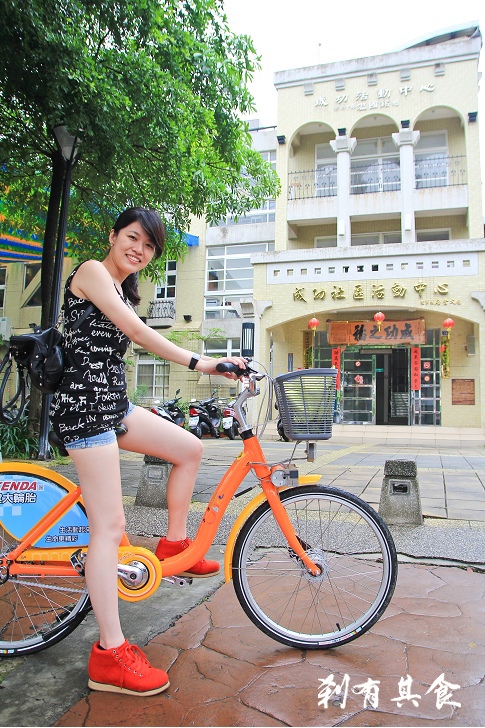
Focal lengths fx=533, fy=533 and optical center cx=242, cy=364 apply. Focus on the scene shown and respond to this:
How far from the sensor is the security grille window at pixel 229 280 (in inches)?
836

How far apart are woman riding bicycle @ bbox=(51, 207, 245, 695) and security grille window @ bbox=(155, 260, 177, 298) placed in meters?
20.0

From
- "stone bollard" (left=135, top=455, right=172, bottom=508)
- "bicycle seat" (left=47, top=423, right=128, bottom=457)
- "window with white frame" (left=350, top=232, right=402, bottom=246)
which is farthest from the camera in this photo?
"window with white frame" (left=350, top=232, right=402, bottom=246)

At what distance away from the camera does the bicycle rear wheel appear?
7.16ft

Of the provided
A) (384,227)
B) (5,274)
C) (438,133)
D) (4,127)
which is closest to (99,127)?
(4,127)

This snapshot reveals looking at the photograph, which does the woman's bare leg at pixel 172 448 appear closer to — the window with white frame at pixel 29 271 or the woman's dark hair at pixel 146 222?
the woman's dark hair at pixel 146 222

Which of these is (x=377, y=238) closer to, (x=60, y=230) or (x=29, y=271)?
(x=60, y=230)

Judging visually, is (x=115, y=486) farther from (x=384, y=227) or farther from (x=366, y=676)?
(x=384, y=227)

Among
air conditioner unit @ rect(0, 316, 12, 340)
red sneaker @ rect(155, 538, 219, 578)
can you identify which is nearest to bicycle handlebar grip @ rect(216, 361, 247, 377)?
red sneaker @ rect(155, 538, 219, 578)

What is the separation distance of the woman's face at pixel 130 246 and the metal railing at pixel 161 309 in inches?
764

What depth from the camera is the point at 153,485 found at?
16.3 feet

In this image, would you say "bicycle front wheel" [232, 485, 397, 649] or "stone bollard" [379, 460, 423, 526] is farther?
"stone bollard" [379, 460, 423, 526]

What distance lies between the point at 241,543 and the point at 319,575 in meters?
0.38

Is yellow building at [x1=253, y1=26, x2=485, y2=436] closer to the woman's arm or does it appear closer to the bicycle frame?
the bicycle frame

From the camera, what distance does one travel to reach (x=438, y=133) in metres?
19.2
